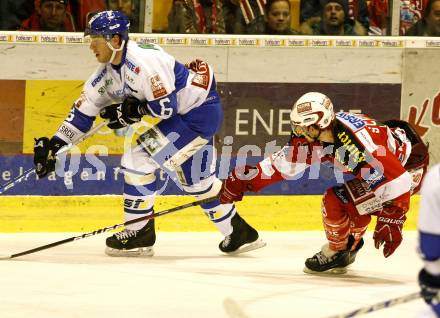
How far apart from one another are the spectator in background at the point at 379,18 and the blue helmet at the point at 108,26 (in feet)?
7.98

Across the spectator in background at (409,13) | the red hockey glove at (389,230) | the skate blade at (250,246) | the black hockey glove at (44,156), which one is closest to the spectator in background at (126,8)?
the black hockey glove at (44,156)

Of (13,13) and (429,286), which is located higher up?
(13,13)

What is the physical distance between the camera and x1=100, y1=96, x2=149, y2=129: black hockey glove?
6.25 m

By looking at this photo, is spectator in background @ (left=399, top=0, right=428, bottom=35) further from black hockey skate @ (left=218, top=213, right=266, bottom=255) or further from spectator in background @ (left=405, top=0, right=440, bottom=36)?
black hockey skate @ (left=218, top=213, right=266, bottom=255)

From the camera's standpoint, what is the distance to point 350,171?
19.4 feet

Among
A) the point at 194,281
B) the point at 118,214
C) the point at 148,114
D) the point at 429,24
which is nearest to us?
the point at 194,281

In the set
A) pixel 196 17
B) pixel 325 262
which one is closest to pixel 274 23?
pixel 196 17

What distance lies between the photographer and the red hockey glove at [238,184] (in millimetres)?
6121

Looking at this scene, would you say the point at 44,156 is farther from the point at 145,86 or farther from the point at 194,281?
the point at 194,281

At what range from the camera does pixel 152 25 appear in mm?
7844

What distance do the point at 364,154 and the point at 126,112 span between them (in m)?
1.34

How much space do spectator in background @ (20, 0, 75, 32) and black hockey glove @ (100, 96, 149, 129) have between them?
1553mm

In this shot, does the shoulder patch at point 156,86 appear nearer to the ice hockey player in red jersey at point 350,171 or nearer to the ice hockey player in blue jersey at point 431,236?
the ice hockey player in red jersey at point 350,171

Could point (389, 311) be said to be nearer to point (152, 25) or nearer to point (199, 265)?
point (199, 265)
